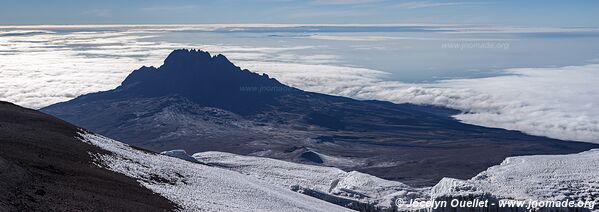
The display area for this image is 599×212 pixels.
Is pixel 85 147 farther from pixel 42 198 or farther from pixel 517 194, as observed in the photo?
pixel 517 194

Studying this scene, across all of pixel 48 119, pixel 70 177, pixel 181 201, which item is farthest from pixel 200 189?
pixel 48 119

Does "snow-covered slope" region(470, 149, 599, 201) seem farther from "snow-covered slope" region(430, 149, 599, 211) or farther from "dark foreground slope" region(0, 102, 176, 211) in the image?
"dark foreground slope" region(0, 102, 176, 211)

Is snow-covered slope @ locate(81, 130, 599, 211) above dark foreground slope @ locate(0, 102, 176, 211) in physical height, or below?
below

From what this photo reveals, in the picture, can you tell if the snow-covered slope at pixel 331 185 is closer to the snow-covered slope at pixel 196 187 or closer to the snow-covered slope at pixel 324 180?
the snow-covered slope at pixel 196 187

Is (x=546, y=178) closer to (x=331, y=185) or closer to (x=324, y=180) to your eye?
(x=331, y=185)

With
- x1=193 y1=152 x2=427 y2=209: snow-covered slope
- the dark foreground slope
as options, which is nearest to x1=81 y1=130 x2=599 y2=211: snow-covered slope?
x1=193 y1=152 x2=427 y2=209: snow-covered slope
